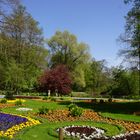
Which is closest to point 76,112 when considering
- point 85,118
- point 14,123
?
point 85,118

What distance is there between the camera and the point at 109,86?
77688 mm

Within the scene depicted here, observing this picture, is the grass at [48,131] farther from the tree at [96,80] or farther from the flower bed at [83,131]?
the tree at [96,80]

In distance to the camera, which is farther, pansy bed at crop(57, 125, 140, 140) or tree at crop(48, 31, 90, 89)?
tree at crop(48, 31, 90, 89)

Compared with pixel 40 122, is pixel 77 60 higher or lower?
higher

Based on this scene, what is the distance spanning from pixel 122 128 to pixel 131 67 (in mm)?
17695

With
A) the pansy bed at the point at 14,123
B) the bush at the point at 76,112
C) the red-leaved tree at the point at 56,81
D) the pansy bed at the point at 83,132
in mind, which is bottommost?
the pansy bed at the point at 83,132

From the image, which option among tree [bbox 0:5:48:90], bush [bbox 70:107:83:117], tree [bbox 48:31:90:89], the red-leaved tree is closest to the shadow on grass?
bush [bbox 70:107:83:117]

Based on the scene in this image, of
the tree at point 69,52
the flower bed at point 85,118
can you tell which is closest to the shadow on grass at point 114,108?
the flower bed at point 85,118

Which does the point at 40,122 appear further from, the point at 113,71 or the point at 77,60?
the point at 113,71

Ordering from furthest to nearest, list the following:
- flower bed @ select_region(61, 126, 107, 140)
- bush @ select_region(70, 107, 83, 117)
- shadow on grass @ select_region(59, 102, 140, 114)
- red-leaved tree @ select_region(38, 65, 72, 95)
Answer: red-leaved tree @ select_region(38, 65, 72, 95) < shadow on grass @ select_region(59, 102, 140, 114) < bush @ select_region(70, 107, 83, 117) < flower bed @ select_region(61, 126, 107, 140)

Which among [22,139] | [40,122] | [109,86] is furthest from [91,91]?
[22,139]

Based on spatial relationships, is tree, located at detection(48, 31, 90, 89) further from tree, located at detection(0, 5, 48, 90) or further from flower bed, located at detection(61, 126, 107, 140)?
flower bed, located at detection(61, 126, 107, 140)

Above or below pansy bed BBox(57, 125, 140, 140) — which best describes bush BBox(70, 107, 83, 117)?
above

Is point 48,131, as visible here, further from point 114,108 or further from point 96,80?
point 96,80
